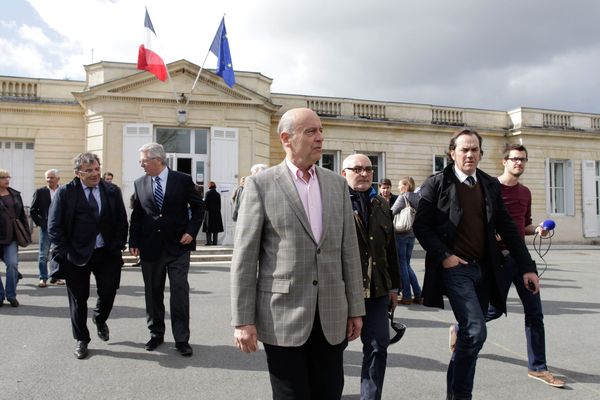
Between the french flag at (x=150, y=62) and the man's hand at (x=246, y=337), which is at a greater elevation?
the french flag at (x=150, y=62)

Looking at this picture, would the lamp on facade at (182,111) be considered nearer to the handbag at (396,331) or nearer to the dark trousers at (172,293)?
the dark trousers at (172,293)

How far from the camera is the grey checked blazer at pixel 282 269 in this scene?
229 cm

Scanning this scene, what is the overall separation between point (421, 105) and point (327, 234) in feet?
65.0

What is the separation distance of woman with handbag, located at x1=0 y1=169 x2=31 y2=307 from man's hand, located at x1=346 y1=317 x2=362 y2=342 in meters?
6.15

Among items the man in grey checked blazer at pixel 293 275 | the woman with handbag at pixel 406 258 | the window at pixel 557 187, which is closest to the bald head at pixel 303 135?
the man in grey checked blazer at pixel 293 275

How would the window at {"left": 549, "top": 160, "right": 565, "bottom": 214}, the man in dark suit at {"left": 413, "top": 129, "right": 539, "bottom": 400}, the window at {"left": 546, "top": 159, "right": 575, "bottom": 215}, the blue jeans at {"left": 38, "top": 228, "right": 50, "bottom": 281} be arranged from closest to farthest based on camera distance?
1. the man in dark suit at {"left": 413, "top": 129, "right": 539, "bottom": 400}
2. the blue jeans at {"left": 38, "top": 228, "right": 50, "bottom": 281}
3. the window at {"left": 546, "top": 159, "right": 575, "bottom": 215}
4. the window at {"left": 549, "top": 160, "right": 565, "bottom": 214}

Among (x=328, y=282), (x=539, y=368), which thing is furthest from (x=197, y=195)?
(x=539, y=368)

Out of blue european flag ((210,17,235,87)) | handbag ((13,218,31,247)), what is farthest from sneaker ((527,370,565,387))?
blue european flag ((210,17,235,87))

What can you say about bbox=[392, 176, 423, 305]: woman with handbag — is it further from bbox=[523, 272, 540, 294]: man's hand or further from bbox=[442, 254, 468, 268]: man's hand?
bbox=[442, 254, 468, 268]: man's hand

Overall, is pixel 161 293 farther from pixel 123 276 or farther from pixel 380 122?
pixel 380 122

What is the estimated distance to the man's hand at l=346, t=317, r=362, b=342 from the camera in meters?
2.52

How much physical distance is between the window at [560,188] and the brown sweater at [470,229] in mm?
21421

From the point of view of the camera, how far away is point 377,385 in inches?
125

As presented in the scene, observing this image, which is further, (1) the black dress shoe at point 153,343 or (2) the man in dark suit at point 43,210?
(2) the man in dark suit at point 43,210
